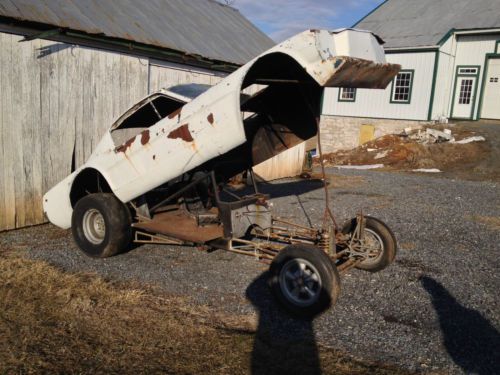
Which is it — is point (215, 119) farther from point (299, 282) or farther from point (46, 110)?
point (46, 110)

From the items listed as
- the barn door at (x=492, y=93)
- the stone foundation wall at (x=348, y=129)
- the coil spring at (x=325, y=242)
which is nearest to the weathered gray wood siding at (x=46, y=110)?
the coil spring at (x=325, y=242)

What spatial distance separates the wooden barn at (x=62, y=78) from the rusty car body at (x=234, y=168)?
119 cm

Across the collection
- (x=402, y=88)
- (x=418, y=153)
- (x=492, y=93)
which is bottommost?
(x=418, y=153)

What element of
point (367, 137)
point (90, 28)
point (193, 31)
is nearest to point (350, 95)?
point (367, 137)

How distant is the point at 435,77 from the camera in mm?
23266

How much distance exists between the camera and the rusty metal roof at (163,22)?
803cm

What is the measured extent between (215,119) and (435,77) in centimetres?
2137

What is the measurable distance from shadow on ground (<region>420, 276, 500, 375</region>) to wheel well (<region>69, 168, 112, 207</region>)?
4.77m

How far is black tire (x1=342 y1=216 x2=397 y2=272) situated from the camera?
5855 millimetres

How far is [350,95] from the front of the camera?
26.1 metres

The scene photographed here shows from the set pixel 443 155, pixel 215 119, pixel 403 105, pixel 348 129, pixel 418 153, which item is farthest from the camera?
pixel 348 129

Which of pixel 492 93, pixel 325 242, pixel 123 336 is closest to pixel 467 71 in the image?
pixel 492 93

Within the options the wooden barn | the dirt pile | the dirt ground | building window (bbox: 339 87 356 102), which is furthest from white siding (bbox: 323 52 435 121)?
the wooden barn

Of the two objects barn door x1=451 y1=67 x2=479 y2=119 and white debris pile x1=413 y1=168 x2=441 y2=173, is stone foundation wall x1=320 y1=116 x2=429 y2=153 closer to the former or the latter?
barn door x1=451 y1=67 x2=479 y2=119
